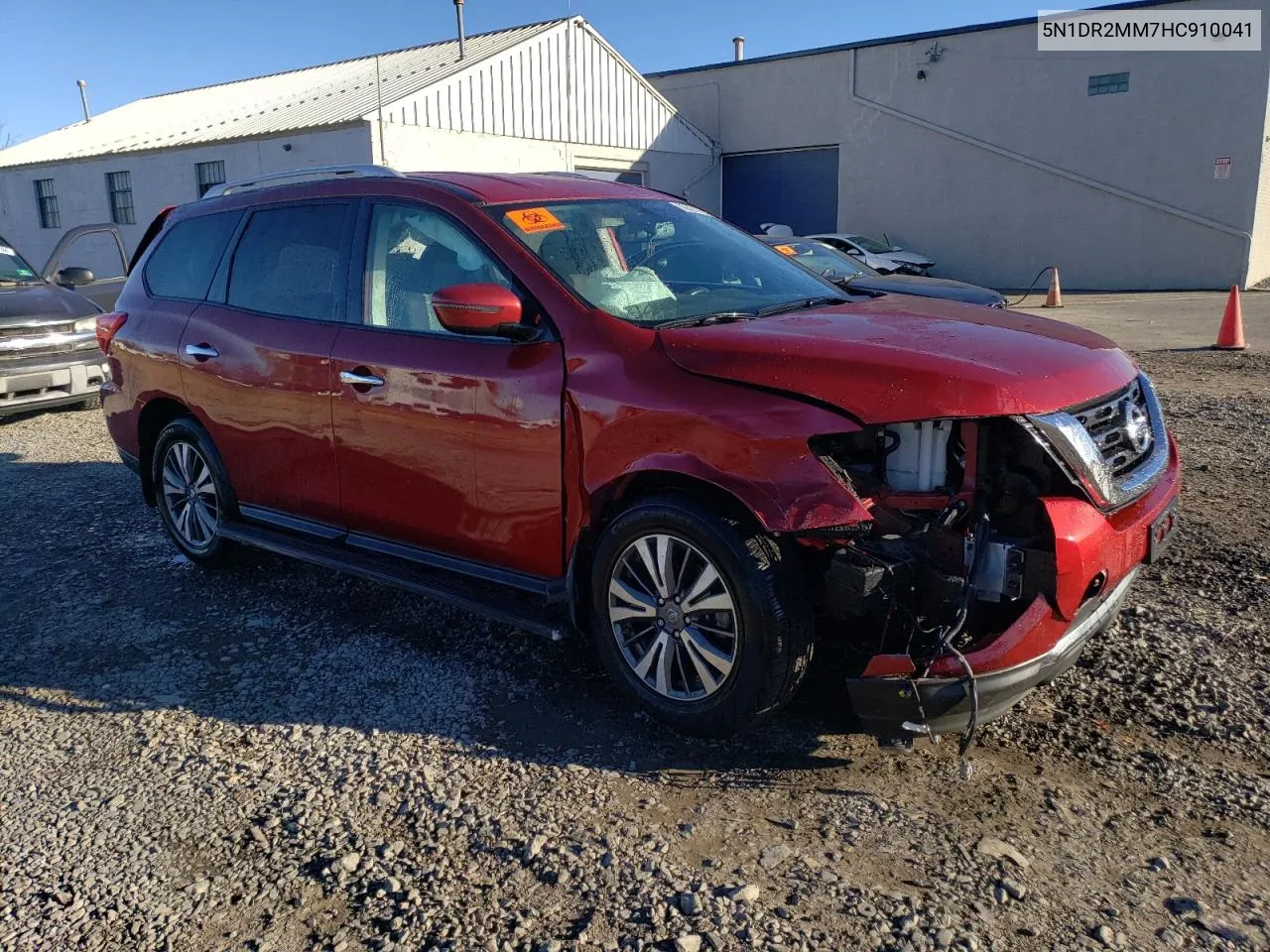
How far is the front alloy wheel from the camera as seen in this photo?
128 inches

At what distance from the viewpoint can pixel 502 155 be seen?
70.0 feet

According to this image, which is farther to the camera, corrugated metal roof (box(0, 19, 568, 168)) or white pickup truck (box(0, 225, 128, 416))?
corrugated metal roof (box(0, 19, 568, 168))

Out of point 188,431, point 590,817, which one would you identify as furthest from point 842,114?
point 590,817

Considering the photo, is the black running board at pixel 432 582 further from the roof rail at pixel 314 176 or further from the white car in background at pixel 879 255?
the white car in background at pixel 879 255

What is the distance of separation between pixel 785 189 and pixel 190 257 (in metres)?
25.7

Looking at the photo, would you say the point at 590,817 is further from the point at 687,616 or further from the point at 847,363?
the point at 847,363

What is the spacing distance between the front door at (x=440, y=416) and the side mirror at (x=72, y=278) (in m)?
7.98

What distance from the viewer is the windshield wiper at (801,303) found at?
3.83 m

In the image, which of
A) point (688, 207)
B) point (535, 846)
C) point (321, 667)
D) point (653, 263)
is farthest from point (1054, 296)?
point (535, 846)

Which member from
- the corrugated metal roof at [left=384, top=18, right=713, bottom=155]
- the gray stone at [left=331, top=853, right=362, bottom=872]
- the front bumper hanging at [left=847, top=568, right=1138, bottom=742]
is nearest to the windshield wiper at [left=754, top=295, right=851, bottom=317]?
the front bumper hanging at [left=847, top=568, right=1138, bottom=742]

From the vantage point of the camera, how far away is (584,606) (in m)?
3.62

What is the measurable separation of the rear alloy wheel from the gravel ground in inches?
24.8

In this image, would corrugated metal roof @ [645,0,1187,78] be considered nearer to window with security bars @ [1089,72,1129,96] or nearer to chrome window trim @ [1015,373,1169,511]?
window with security bars @ [1089,72,1129,96]

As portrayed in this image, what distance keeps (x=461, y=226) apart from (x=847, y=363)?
1735 millimetres
